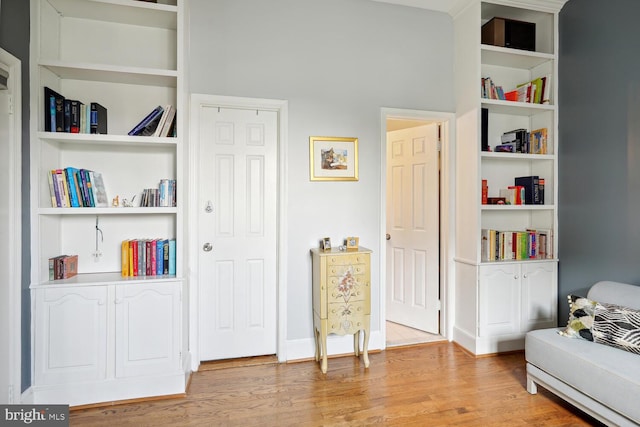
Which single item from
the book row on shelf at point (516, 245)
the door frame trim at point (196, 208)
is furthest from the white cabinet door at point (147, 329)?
the book row on shelf at point (516, 245)

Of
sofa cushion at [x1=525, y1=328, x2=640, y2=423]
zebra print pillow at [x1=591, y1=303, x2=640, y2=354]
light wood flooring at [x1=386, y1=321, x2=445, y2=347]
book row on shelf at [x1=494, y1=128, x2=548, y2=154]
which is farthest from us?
light wood flooring at [x1=386, y1=321, x2=445, y2=347]

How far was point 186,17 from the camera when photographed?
2.58 meters

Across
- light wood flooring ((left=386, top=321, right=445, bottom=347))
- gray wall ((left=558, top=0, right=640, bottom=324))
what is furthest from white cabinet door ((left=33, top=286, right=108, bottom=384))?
gray wall ((left=558, top=0, right=640, bottom=324))

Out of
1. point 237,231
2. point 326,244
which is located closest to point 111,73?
point 237,231

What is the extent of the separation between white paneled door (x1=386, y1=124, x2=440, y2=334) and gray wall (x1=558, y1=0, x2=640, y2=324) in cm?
105

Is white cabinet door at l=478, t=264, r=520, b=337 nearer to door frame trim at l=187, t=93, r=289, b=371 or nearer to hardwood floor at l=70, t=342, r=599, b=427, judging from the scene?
hardwood floor at l=70, t=342, r=599, b=427

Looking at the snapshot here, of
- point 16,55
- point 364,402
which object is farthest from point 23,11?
point 364,402

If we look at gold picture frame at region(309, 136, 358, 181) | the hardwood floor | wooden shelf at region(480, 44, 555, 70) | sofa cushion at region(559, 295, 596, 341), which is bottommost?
the hardwood floor

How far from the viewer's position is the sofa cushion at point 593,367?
1730 mm

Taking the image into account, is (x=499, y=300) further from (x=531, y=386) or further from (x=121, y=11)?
(x=121, y=11)

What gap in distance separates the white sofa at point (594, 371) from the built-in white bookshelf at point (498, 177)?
68 cm

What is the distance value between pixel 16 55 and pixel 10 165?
616mm

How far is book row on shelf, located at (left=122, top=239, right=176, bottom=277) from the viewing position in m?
2.40

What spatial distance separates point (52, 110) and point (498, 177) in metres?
3.48
